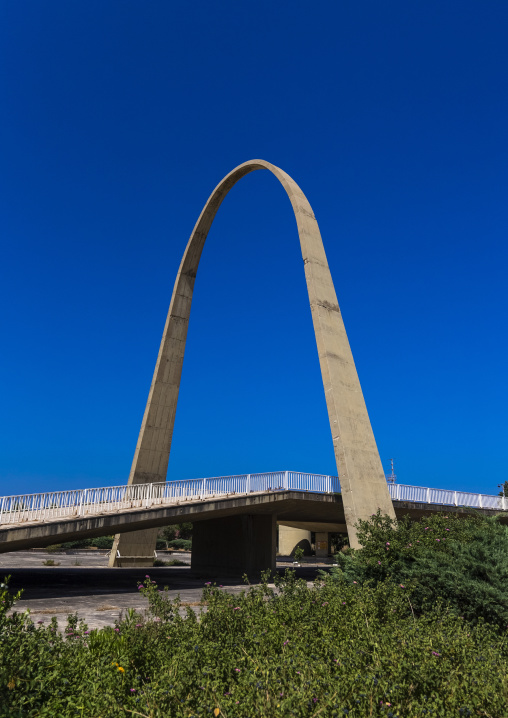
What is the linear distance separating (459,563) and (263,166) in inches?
1074

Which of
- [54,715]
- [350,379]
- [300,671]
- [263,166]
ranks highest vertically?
[263,166]

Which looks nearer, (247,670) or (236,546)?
(247,670)

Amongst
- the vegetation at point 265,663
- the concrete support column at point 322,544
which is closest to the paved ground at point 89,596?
the vegetation at point 265,663

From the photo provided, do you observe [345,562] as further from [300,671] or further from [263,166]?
[263,166]

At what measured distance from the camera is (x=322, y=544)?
59781 mm

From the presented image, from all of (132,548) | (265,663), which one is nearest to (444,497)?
(132,548)

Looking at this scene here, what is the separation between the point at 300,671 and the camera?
17.0ft

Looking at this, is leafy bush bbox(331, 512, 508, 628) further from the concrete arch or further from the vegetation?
the concrete arch

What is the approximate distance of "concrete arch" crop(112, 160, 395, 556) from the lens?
19750mm

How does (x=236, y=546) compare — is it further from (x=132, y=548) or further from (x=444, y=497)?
(x=444, y=497)

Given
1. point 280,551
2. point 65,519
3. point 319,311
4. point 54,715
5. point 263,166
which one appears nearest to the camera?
point 54,715

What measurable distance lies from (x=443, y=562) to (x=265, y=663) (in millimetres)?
7320

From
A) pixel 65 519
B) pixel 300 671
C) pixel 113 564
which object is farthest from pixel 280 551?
pixel 300 671

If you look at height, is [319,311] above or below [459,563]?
above
